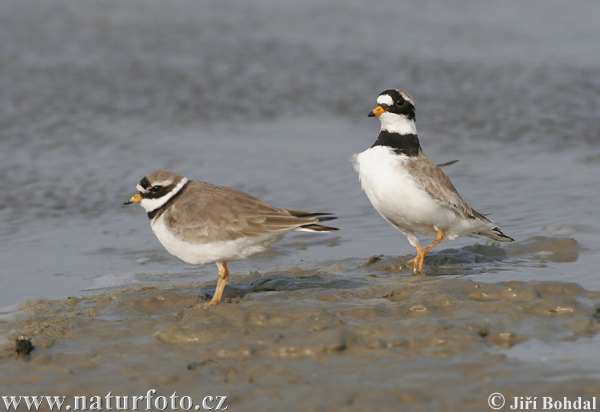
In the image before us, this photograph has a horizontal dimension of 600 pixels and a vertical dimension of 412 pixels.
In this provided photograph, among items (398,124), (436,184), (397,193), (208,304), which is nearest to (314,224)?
(208,304)

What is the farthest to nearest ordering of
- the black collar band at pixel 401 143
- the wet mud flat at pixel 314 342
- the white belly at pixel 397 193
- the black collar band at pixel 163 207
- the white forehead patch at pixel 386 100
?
the white forehead patch at pixel 386 100
the black collar band at pixel 401 143
the white belly at pixel 397 193
the black collar band at pixel 163 207
the wet mud flat at pixel 314 342

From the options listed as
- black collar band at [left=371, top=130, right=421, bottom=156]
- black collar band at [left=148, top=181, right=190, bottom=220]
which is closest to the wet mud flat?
black collar band at [left=148, top=181, right=190, bottom=220]

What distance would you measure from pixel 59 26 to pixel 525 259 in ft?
47.7

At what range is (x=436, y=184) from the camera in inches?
314

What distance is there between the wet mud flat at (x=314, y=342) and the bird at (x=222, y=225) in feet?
1.54

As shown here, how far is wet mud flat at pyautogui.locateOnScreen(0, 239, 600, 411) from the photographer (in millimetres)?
4967

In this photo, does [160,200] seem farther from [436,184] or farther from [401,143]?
[436,184]

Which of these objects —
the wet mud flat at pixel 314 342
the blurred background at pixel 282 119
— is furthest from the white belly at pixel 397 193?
the wet mud flat at pixel 314 342

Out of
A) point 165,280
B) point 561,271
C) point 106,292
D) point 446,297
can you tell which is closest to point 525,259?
point 561,271

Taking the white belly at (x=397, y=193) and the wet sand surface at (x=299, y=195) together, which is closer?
the wet sand surface at (x=299, y=195)

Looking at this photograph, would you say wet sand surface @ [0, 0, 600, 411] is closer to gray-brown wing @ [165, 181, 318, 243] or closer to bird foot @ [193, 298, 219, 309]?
bird foot @ [193, 298, 219, 309]

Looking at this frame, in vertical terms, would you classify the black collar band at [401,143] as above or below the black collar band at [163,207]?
above

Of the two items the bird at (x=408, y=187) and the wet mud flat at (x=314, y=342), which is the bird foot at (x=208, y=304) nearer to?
the wet mud flat at (x=314, y=342)

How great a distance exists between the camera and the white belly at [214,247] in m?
6.80
